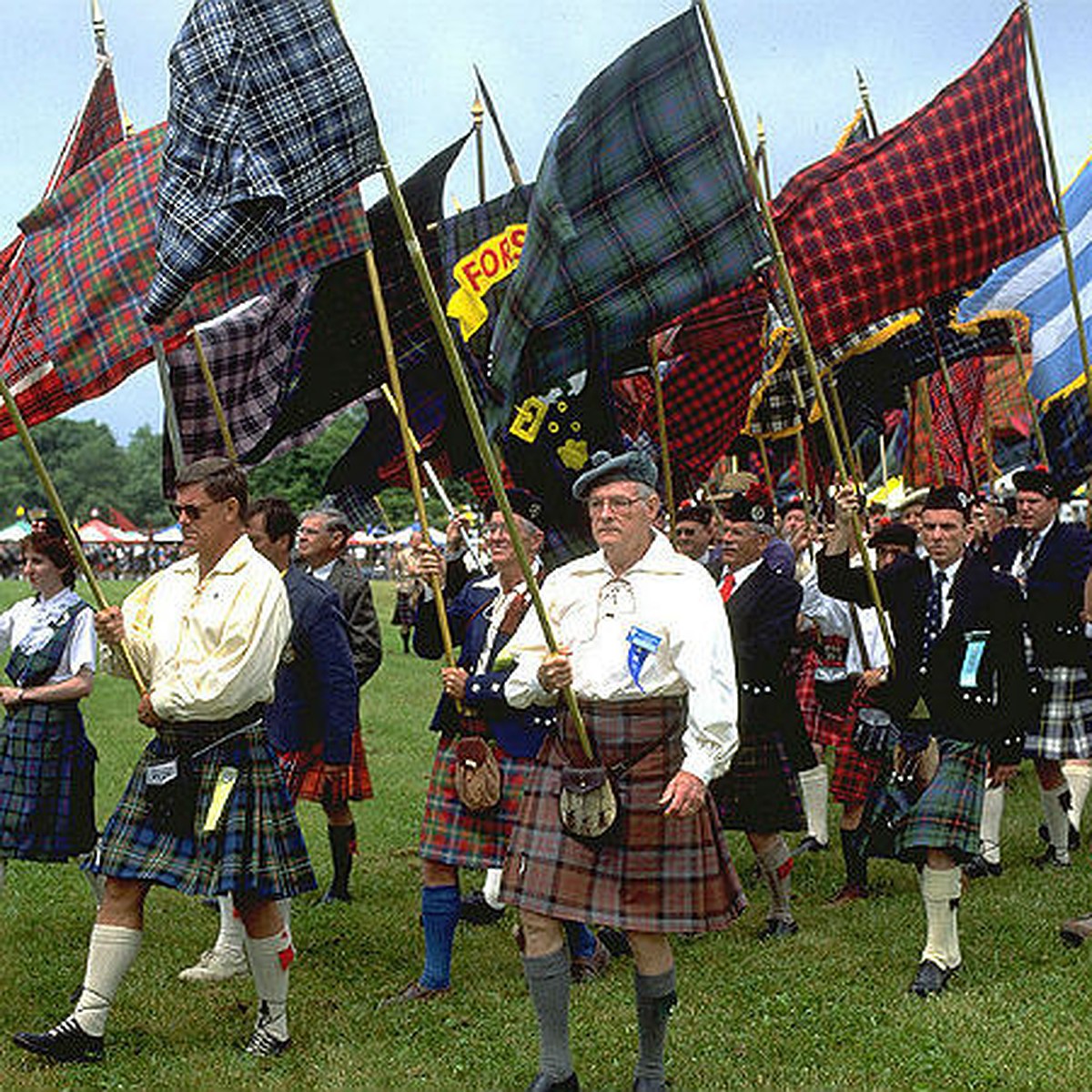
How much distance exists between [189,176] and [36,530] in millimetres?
2173

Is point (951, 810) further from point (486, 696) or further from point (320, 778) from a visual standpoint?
point (320, 778)

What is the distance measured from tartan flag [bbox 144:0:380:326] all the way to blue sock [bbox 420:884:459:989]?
262 cm

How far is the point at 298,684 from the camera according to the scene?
283 inches

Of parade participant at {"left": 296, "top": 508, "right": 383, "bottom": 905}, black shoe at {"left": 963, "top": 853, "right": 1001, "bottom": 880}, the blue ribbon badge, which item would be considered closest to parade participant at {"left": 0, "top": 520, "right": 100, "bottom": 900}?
parade participant at {"left": 296, "top": 508, "right": 383, "bottom": 905}

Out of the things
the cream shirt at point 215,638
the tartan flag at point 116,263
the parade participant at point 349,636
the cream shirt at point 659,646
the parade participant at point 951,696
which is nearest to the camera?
the cream shirt at point 659,646

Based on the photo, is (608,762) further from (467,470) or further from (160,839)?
(467,470)

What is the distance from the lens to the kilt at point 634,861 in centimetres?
498

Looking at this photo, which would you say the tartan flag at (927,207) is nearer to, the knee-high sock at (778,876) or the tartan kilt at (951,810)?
the tartan kilt at (951,810)

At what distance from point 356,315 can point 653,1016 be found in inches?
201

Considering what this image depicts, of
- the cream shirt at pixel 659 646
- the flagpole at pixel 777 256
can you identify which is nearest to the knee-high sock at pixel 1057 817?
the flagpole at pixel 777 256

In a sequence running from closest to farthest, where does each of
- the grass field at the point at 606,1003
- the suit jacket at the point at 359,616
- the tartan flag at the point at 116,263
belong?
the grass field at the point at 606,1003
the tartan flag at the point at 116,263
the suit jacket at the point at 359,616

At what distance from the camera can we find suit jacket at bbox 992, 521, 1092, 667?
9.15 meters

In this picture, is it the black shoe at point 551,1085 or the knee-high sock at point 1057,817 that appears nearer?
the black shoe at point 551,1085

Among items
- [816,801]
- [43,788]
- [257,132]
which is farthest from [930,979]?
[257,132]
